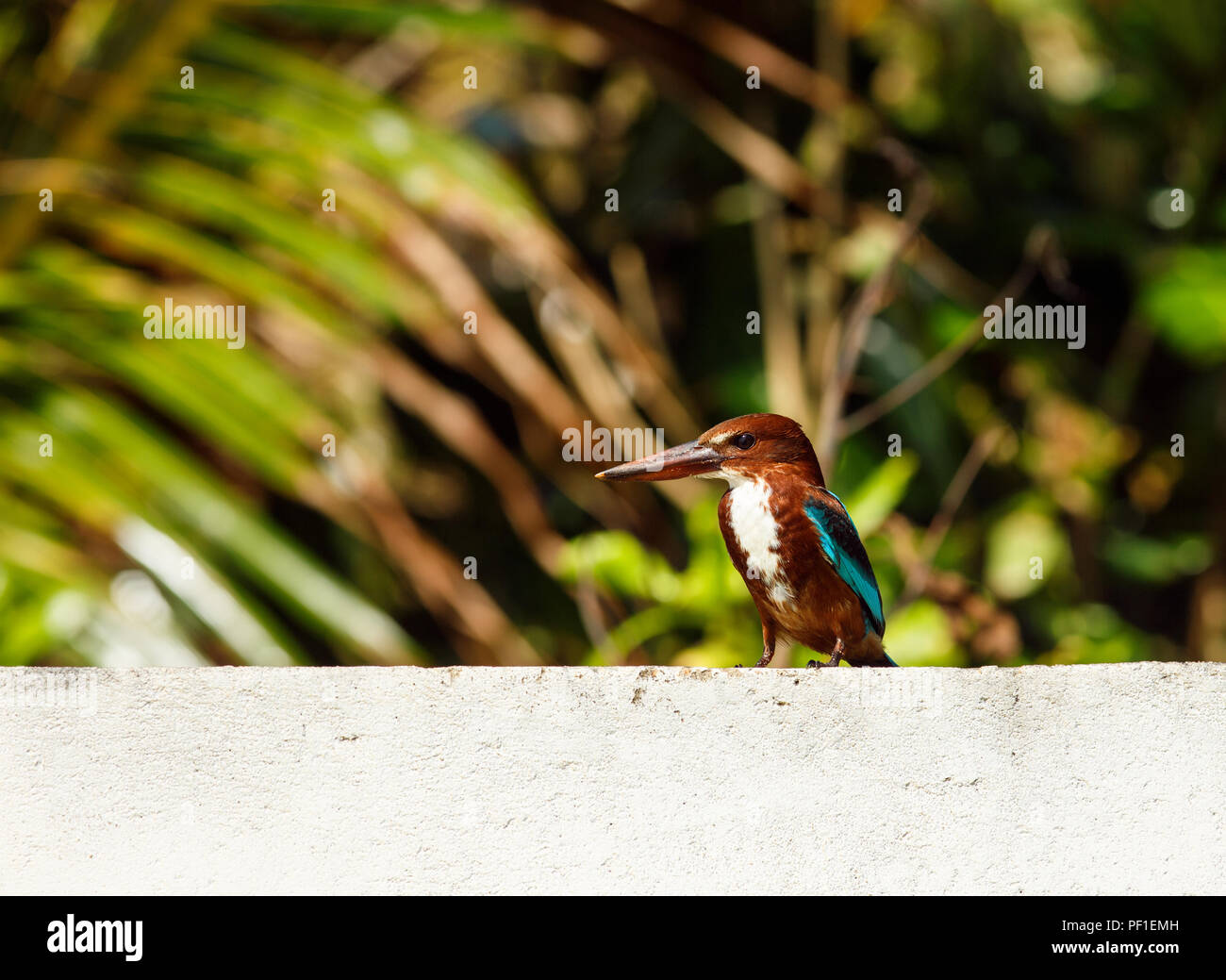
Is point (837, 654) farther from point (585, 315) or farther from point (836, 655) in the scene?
point (585, 315)

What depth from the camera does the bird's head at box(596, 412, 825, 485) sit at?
1413mm

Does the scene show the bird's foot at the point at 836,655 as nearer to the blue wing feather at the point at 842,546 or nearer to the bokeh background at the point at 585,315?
the blue wing feather at the point at 842,546

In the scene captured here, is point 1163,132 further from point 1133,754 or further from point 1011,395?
point 1133,754

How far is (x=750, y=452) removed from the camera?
1.42m

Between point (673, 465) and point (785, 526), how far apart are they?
0.44ft

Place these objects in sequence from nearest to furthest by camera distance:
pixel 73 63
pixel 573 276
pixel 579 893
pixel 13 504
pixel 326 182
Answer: pixel 579 893, pixel 13 504, pixel 73 63, pixel 326 182, pixel 573 276

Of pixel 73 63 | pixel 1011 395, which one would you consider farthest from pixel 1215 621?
pixel 73 63

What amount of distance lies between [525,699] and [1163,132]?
10.7ft

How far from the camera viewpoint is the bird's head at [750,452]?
55.6 inches

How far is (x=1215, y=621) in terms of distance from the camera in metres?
3.84

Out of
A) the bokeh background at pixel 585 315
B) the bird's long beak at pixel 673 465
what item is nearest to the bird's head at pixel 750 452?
the bird's long beak at pixel 673 465

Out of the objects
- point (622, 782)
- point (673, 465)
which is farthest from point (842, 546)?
point (622, 782)

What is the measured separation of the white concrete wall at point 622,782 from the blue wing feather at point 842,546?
103 mm

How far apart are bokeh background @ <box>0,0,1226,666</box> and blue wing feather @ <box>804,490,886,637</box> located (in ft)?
2.25
